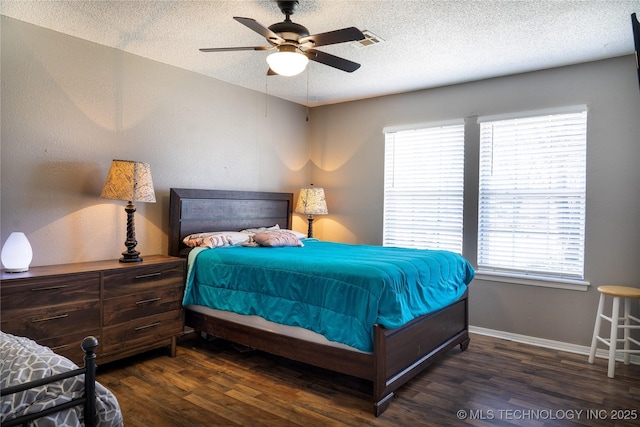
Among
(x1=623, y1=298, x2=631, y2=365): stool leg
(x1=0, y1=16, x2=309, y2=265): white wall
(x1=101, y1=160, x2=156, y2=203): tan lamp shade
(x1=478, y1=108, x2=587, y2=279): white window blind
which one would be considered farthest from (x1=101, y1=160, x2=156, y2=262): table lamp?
(x1=623, y1=298, x2=631, y2=365): stool leg

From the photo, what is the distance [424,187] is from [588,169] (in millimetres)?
1511

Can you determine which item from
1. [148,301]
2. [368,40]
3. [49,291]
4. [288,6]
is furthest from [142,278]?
[368,40]

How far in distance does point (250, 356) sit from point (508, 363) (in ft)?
6.90

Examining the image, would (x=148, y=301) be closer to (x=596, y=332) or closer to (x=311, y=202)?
(x=311, y=202)

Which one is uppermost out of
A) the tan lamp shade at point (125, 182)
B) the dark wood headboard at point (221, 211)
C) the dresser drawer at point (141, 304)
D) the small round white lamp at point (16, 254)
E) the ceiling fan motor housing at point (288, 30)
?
the ceiling fan motor housing at point (288, 30)

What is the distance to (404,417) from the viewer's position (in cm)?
246

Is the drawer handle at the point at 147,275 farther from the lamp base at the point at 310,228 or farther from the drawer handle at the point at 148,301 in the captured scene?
the lamp base at the point at 310,228

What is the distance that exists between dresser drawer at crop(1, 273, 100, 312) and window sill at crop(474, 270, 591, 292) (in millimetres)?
3404

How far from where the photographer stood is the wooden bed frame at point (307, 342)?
2.55 metres

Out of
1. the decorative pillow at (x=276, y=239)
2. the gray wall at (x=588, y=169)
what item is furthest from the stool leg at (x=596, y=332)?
the decorative pillow at (x=276, y=239)

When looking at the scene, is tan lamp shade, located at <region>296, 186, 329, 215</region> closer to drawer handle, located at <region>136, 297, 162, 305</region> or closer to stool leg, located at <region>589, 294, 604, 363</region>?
drawer handle, located at <region>136, 297, 162, 305</region>

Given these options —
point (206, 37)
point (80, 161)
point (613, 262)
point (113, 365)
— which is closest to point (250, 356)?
point (113, 365)

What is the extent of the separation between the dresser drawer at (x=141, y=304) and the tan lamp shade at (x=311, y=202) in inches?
72.9

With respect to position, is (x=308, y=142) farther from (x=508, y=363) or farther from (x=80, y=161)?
(x=508, y=363)
